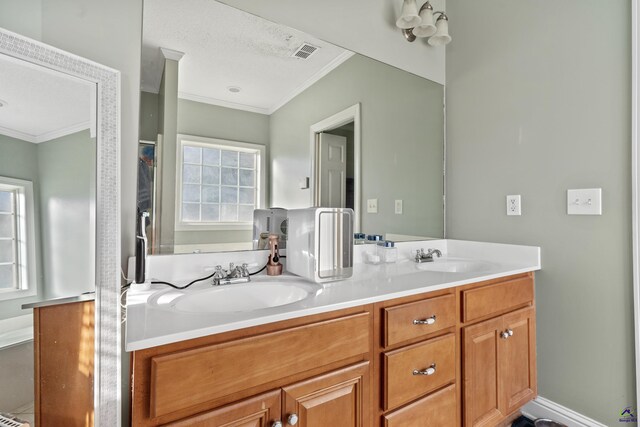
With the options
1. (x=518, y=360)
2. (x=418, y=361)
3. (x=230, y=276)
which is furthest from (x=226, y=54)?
(x=518, y=360)

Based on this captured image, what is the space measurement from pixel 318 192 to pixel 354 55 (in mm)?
784

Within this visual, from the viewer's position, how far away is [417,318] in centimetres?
111

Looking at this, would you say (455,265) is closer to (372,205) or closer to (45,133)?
(372,205)

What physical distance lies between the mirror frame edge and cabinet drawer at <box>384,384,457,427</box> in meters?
0.87

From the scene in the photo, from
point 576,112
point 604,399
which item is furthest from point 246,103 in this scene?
point 604,399

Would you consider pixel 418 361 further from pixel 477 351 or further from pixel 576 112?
pixel 576 112

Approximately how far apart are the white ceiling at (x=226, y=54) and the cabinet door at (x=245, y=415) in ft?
3.60

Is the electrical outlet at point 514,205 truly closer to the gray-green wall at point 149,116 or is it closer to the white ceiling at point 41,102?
the gray-green wall at point 149,116

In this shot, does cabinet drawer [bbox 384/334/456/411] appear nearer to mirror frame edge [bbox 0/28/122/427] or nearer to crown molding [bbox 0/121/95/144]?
mirror frame edge [bbox 0/28/122/427]

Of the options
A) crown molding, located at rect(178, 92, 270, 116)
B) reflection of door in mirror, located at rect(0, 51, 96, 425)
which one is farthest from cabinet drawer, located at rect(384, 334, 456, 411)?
crown molding, located at rect(178, 92, 270, 116)

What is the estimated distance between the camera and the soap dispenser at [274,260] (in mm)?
1320

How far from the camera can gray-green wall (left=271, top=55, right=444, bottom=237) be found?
1.51 m

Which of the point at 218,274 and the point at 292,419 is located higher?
the point at 218,274

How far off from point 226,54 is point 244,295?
0.99m
